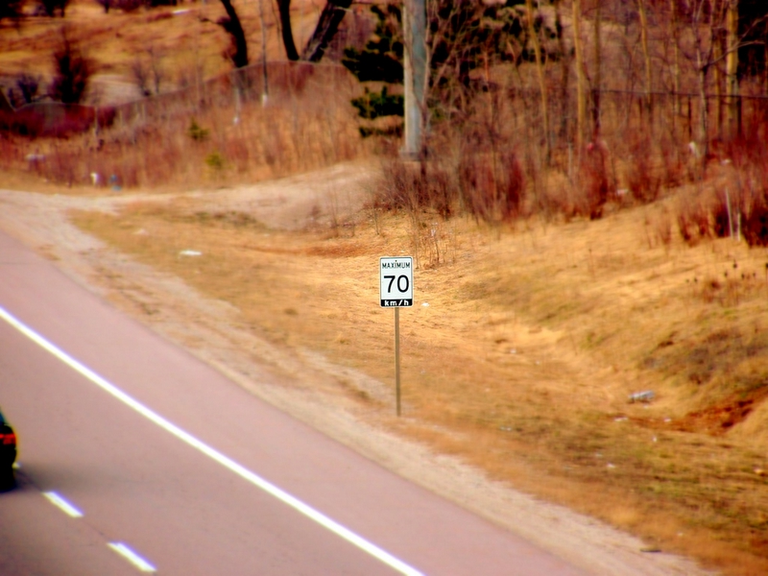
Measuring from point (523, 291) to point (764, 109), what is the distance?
37.1 feet

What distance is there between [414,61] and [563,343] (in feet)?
46.6

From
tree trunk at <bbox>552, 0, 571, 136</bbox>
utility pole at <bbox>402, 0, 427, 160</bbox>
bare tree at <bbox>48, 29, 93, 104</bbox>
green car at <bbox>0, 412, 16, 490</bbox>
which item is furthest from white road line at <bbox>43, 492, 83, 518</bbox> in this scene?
bare tree at <bbox>48, 29, 93, 104</bbox>

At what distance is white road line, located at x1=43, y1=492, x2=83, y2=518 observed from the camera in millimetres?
8336

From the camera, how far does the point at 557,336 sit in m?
17.3

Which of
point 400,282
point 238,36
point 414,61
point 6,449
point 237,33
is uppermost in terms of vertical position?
point 237,33

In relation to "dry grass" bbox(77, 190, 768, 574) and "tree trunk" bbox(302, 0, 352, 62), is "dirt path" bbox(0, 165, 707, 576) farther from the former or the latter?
"tree trunk" bbox(302, 0, 352, 62)

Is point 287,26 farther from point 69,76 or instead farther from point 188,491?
point 188,491

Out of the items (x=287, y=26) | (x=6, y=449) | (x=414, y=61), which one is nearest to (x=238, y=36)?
(x=287, y=26)

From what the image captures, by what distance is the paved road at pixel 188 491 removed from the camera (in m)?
7.70

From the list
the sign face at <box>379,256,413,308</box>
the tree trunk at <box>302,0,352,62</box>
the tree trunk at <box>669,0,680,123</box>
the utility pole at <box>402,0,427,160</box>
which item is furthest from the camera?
the tree trunk at <box>302,0,352,62</box>

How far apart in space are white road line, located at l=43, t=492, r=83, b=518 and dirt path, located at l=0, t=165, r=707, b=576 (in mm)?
3376

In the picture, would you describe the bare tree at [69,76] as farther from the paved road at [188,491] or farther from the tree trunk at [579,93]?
the paved road at [188,491]

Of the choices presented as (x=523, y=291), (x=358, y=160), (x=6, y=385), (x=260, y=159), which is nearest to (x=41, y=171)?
(x=260, y=159)

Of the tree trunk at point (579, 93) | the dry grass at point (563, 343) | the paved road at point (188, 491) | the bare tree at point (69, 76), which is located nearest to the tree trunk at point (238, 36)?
the bare tree at point (69, 76)
